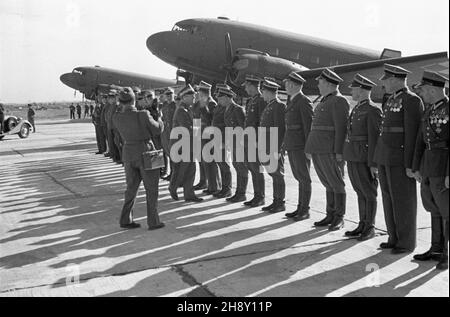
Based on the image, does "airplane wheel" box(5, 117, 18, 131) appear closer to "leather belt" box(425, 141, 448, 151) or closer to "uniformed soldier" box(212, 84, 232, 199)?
"uniformed soldier" box(212, 84, 232, 199)

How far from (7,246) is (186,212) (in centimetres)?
261

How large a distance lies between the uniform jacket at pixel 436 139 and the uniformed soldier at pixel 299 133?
7.54 ft

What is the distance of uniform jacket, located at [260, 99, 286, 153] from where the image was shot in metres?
7.11

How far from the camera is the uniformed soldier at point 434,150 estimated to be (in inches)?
165

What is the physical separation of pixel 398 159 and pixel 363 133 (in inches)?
28.6

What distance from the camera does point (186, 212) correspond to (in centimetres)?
734

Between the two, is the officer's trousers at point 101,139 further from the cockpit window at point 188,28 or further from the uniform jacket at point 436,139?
the uniform jacket at point 436,139

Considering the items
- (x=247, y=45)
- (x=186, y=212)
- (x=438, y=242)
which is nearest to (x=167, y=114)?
(x=186, y=212)

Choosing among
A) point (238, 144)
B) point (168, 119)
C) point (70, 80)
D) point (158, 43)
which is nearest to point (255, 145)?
point (238, 144)

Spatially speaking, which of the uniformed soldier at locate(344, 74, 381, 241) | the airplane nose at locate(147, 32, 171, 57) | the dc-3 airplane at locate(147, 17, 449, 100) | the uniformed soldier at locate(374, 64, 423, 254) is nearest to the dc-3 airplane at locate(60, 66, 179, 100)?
the airplane nose at locate(147, 32, 171, 57)

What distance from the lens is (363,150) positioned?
18.4 feet

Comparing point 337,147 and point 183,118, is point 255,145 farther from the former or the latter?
point 337,147

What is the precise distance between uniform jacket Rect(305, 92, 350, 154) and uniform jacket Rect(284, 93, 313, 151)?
284mm
